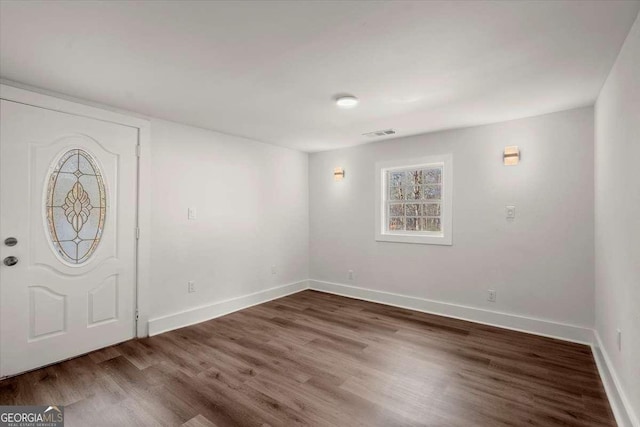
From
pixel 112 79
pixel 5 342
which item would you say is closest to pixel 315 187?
pixel 112 79

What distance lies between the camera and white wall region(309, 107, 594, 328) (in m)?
3.13

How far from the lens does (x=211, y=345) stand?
3.07 m

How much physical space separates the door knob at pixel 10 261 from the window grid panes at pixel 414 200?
4.07m

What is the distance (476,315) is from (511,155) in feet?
6.29

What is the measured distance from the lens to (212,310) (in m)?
3.88

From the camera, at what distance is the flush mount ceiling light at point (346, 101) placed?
2.80 metres

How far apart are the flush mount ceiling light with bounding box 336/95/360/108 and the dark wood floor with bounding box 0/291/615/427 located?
2.36 metres

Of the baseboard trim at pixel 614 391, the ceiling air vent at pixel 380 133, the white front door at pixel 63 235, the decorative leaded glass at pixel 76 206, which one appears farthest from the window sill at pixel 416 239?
the decorative leaded glass at pixel 76 206

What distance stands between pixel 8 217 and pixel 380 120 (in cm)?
353

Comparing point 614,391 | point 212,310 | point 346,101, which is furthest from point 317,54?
point 212,310

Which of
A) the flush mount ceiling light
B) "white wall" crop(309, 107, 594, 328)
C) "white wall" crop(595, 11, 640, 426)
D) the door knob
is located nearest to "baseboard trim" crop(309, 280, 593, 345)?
"white wall" crop(309, 107, 594, 328)

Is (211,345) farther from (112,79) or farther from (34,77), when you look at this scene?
(34,77)

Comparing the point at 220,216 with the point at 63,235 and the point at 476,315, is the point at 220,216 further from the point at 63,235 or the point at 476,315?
the point at 476,315

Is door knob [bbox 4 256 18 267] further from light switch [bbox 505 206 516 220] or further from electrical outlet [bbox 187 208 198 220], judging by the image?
light switch [bbox 505 206 516 220]
